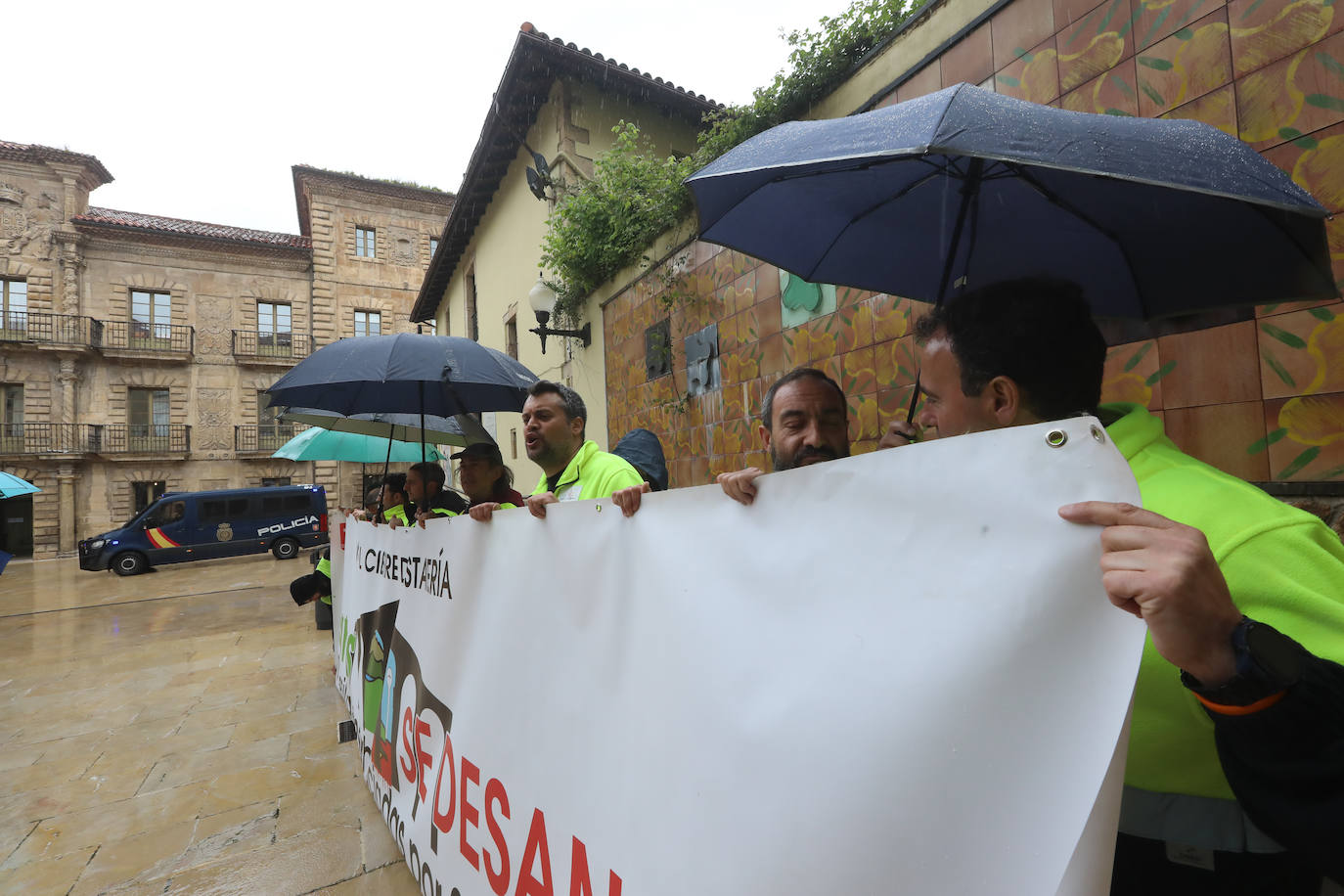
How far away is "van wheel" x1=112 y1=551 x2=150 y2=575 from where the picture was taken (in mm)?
13914

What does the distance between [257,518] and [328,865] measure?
15.7 m

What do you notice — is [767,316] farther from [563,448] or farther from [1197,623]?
[1197,623]

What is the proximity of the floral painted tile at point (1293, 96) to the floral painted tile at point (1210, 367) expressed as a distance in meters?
0.60

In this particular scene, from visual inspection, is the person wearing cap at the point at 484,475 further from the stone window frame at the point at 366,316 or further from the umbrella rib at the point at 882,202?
the stone window frame at the point at 366,316

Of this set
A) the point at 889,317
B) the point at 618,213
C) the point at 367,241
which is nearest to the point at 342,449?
the point at 618,213

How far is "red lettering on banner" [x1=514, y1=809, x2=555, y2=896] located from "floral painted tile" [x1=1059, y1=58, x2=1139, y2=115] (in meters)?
2.99

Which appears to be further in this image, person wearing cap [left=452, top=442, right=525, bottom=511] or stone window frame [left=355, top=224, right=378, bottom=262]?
stone window frame [left=355, top=224, right=378, bottom=262]

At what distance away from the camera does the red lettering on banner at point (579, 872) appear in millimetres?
1300

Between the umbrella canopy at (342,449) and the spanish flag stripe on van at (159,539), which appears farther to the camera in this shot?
the spanish flag stripe on van at (159,539)

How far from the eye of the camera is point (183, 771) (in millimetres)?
3596

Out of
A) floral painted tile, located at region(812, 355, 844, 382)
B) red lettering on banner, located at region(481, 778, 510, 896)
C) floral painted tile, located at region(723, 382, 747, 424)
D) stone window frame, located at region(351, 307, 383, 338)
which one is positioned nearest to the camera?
red lettering on banner, located at region(481, 778, 510, 896)

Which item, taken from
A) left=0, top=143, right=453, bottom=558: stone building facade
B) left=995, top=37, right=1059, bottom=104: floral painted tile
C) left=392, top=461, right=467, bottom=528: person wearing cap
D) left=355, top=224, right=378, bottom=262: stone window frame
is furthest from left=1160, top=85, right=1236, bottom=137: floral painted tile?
left=355, top=224, right=378, bottom=262: stone window frame

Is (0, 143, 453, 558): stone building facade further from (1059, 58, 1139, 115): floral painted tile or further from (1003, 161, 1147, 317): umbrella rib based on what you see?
(1003, 161, 1147, 317): umbrella rib

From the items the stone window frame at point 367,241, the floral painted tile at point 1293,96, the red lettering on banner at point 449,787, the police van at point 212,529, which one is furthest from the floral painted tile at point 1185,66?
the stone window frame at point 367,241
